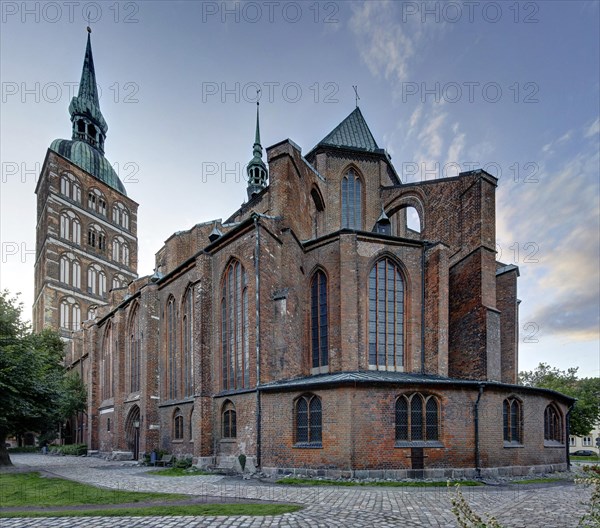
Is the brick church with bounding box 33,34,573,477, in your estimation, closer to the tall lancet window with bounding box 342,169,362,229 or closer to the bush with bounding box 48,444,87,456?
the tall lancet window with bounding box 342,169,362,229

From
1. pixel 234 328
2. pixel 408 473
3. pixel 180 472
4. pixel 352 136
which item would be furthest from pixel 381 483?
pixel 352 136

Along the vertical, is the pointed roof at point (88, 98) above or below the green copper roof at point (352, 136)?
above

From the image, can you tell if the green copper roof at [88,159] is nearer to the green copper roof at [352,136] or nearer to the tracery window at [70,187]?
the tracery window at [70,187]

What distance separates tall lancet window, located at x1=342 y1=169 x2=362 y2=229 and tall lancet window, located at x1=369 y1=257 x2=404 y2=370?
748cm

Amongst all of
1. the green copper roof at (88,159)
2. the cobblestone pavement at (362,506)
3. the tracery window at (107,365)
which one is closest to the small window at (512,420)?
the cobblestone pavement at (362,506)

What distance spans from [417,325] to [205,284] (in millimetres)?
10612

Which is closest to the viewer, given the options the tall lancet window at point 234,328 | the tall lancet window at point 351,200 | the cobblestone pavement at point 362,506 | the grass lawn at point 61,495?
the cobblestone pavement at point 362,506

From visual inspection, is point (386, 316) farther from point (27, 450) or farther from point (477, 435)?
point (27, 450)

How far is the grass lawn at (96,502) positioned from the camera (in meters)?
9.54

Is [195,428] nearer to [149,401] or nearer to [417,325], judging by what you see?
[149,401]

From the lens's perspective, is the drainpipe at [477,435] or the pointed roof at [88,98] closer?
the drainpipe at [477,435]

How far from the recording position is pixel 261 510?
9.66 metres

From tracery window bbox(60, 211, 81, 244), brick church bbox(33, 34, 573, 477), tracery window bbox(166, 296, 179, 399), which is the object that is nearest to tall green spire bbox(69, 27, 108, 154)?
tracery window bbox(60, 211, 81, 244)

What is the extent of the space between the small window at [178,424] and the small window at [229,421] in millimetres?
4462
